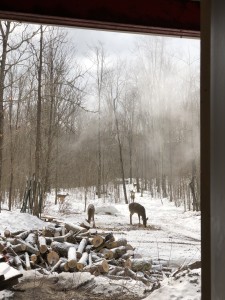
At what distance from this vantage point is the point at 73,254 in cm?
571

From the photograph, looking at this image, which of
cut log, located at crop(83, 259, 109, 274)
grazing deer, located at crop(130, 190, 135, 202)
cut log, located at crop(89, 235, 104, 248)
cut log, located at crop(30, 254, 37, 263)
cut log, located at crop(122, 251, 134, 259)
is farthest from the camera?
grazing deer, located at crop(130, 190, 135, 202)

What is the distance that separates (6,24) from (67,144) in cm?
338

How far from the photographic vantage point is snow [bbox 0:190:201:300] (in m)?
6.83

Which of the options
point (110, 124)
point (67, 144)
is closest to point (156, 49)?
point (110, 124)

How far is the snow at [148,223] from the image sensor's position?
22.4 ft

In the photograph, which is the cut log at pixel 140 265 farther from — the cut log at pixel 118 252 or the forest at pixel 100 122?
the forest at pixel 100 122

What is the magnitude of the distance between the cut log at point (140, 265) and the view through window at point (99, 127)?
130 inches

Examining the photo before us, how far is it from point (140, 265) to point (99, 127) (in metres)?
5.66

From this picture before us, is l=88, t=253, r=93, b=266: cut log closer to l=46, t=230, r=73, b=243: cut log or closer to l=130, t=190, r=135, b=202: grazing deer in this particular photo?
l=46, t=230, r=73, b=243: cut log

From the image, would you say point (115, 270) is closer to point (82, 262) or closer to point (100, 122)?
point (82, 262)

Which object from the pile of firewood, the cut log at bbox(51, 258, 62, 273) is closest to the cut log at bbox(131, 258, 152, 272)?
the pile of firewood

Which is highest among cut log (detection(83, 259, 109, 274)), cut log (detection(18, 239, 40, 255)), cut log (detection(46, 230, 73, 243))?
cut log (detection(46, 230, 73, 243))

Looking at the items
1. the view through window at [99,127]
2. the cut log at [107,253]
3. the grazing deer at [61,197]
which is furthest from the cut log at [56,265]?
the grazing deer at [61,197]

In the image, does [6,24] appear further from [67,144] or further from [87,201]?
[87,201]
